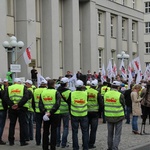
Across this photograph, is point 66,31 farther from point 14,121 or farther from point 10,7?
point 14,121

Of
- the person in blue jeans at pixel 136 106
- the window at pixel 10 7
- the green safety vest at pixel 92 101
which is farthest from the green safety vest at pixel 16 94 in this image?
the window at pixel 10 7

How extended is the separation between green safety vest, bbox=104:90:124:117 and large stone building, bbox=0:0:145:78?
1723 centimetres

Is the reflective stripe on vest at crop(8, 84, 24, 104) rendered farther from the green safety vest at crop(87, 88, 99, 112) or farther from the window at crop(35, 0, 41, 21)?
the window at crop(35, 0, 41, 21)

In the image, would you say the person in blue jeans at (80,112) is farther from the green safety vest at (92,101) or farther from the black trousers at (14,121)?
the black trousers at (14,121)

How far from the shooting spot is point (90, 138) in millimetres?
12398

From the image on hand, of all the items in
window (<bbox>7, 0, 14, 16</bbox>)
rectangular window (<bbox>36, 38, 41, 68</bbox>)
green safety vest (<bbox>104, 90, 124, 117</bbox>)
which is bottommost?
green safety vest (<bbox>104, 90, 124, 117</bbox>)

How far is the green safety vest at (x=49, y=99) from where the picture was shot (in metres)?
11.3

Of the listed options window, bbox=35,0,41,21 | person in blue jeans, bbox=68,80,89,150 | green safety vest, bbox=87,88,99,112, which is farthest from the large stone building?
person in blue jeans, bbox=68,80,89,150

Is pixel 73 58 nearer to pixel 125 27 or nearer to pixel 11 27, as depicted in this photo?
pixel 11 27

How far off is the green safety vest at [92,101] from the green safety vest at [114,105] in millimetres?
538

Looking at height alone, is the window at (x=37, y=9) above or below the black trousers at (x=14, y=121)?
above

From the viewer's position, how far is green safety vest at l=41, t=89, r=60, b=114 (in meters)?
11.3

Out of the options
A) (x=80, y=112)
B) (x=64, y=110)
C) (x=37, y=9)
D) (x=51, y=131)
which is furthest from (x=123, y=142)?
(x=37, y=9)

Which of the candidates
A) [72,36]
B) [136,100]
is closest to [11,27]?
[72,36]
